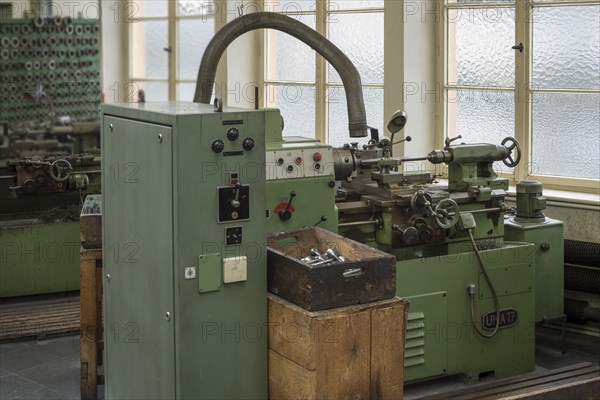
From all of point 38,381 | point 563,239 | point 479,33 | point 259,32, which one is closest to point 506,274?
point 563,239

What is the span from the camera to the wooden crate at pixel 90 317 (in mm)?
3359

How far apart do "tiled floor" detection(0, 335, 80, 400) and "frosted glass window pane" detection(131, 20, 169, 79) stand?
3237 mm

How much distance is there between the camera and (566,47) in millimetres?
4512

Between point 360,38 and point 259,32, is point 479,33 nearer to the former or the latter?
point 360,38

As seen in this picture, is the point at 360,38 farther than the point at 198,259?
Yes

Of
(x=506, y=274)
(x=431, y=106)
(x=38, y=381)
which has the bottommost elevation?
(x=38, y=381)

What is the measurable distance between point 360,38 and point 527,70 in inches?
45.5

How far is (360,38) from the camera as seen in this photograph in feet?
17.6

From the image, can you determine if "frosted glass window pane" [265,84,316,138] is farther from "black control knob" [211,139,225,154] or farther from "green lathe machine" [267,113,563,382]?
"black control knob" [211,139,225,154]

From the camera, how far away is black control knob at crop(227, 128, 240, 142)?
2429 mm

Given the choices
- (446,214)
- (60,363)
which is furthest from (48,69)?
(446,214)

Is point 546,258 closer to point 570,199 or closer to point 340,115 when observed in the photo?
point 570,199

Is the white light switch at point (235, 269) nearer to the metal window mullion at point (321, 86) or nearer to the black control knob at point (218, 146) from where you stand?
the black control knob at point (218, 146)

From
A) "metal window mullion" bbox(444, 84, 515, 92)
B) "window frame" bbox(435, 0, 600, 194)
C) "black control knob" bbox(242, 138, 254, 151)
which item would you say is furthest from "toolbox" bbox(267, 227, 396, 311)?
"metal window mullion" bbox(444, 84, 515, 92)
